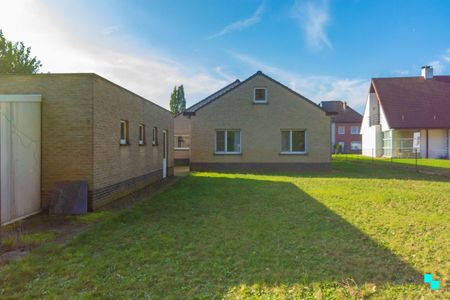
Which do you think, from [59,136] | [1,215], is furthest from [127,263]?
[59,136]

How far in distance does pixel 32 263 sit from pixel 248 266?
10.3 ft

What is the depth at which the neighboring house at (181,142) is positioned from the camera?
25.1m

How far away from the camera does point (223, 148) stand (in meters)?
19.0

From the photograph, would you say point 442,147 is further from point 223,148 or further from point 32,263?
point 32,263

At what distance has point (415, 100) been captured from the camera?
107ft

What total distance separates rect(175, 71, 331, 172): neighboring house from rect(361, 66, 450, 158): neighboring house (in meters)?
16.8

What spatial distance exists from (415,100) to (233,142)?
83.2ft

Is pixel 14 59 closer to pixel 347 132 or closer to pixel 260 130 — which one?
pixel 260 130

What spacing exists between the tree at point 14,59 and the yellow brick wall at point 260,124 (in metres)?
25.2

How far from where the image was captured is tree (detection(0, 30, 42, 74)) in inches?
1217

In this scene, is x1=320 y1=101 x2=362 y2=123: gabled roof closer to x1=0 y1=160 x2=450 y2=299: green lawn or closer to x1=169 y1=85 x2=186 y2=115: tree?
x1=169 y1=85 x2=186 y2=115: tree

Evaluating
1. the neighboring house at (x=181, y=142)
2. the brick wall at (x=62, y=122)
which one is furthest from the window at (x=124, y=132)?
the neighboring house at (x=181, y=142)

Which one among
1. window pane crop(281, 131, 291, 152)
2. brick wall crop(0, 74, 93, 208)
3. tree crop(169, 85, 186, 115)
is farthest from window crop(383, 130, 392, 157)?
tree crop(169, 85, 186, 115)

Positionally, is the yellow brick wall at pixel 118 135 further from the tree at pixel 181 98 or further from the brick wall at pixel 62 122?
the tree at pixel 181 98
